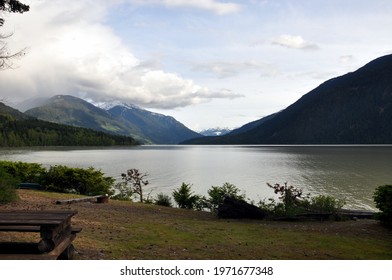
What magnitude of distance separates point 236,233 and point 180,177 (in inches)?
2049

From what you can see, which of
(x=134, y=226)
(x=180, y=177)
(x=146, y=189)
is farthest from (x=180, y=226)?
A: (x=180, y=177)

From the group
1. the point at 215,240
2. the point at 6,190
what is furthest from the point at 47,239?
the point at 6,190

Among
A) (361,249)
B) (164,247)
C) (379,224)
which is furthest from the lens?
(379,224)

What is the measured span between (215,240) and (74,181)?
19947 millimetres

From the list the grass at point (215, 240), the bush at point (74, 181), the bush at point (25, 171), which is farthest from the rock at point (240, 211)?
the bush at point (25, 171)

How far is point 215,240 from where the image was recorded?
13.7 metres

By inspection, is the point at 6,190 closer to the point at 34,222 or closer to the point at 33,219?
the point at 33,219

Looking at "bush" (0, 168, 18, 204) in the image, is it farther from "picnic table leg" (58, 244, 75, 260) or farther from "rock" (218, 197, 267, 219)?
"rock" (218, 197, 267, 219)

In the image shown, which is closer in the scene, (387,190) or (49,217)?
(49,217)

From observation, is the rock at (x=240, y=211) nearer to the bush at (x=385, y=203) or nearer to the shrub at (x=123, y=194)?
the bush at (x=385, y=203)

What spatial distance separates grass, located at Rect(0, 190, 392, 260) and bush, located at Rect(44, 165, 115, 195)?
34.2ft

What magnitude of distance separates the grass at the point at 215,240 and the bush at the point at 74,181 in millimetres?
10412

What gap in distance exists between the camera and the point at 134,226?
51.7 feet

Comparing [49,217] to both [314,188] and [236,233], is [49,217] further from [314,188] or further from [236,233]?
[314,188]
